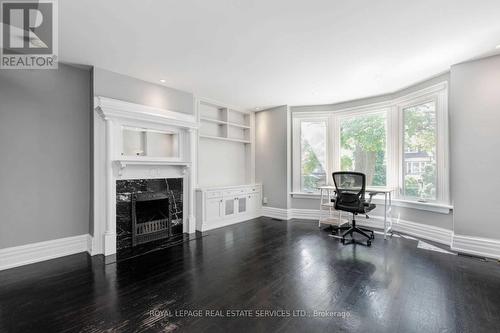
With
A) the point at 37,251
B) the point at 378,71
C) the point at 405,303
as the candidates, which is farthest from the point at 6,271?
the point at 378,71

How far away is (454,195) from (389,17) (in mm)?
2762

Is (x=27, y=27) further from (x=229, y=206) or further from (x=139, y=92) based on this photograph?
(x=229, y=206)

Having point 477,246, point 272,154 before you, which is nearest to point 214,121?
point 272,154

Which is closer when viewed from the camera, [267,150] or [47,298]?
[47,298]

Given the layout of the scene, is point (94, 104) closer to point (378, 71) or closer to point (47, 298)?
point (47, 298)

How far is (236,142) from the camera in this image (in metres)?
5.67

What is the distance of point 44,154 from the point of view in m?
3.06

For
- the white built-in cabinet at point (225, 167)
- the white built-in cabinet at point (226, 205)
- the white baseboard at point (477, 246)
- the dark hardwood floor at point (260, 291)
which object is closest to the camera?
the dark hardwood floor at point (260, 291)

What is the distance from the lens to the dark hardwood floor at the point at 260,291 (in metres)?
1.76

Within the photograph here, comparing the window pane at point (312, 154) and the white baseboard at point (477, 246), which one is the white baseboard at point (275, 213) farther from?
the white baseboard at point (477, 246)

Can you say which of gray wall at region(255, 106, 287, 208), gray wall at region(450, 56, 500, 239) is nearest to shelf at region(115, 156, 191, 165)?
gray wall at region(255, 106, 287, 208)

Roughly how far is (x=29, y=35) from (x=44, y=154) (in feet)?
4.81

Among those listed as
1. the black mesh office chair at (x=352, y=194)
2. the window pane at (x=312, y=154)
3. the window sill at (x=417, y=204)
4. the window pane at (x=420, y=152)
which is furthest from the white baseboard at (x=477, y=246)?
the window pane at (x=312, y=154)

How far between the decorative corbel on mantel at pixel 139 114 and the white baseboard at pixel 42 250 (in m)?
1.85
